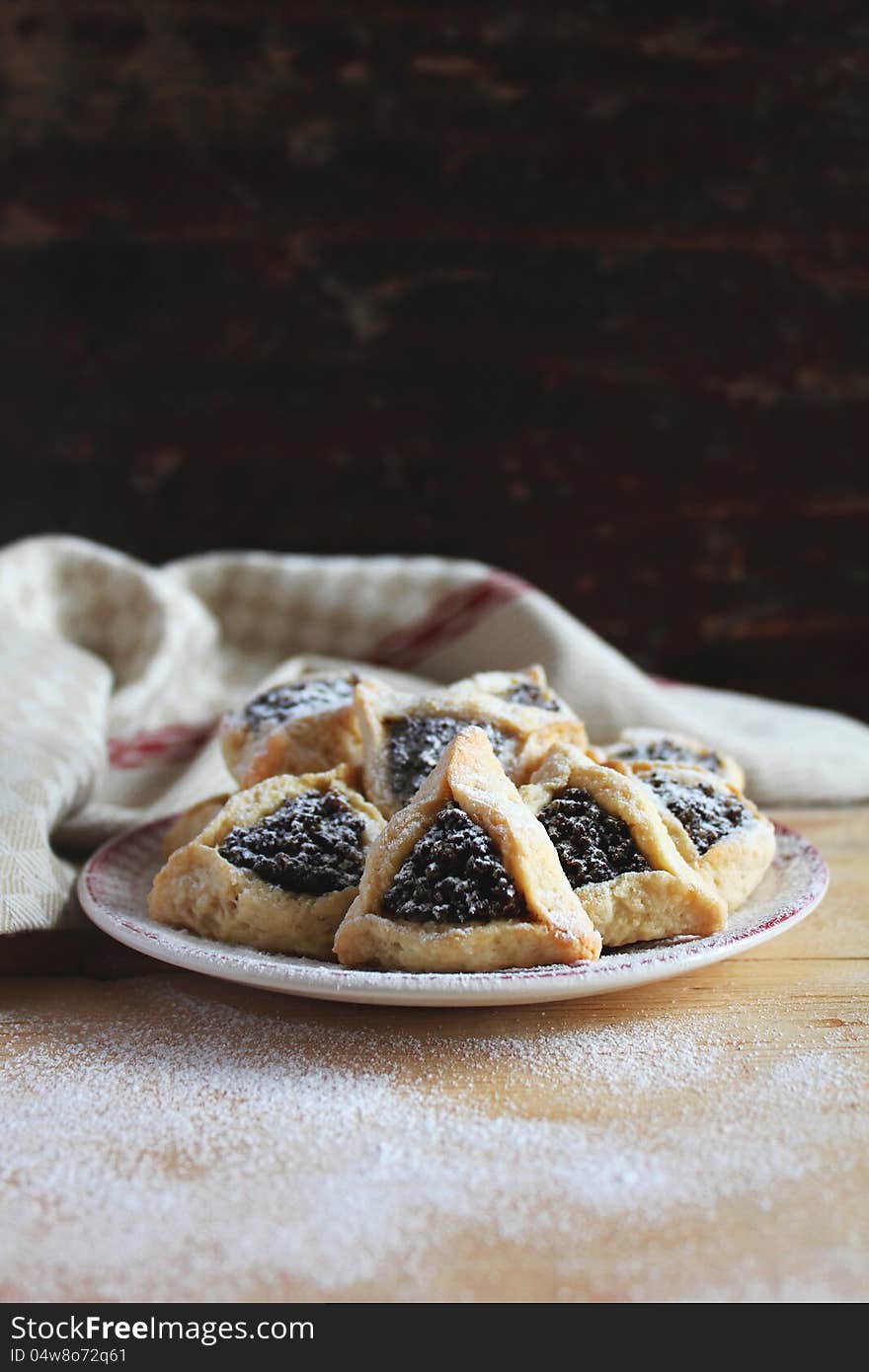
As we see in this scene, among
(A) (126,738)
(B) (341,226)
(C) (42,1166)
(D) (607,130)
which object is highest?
(D) (607,130)

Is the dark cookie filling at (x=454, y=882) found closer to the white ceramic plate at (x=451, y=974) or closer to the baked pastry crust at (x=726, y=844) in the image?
the white ceramic plate at (x=451, y=974)

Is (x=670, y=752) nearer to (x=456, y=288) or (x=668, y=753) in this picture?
(x=668, y=753)

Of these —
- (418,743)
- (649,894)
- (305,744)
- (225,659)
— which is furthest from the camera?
(225,659)

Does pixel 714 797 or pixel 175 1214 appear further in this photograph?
pixel 714 797

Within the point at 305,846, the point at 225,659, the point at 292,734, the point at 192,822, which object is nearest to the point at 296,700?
the point at 292,734

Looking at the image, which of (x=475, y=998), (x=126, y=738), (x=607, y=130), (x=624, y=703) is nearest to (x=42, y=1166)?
(x=475, y=998)

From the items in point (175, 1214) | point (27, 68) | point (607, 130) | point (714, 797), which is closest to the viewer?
point (175, 1214)

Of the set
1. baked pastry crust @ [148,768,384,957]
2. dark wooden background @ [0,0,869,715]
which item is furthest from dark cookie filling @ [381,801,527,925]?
dark wooden background @ [0,0,869,715]

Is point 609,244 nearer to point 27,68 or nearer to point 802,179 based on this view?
point 802,179
